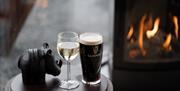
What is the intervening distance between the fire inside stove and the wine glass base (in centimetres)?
66

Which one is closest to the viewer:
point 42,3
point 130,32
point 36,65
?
point 36,65

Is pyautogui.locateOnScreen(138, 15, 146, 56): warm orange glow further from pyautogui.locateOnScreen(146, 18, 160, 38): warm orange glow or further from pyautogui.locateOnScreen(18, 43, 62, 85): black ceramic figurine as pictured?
pyautogui.locateOnScreen(18, 43, 62, 85): black ceramic figurine

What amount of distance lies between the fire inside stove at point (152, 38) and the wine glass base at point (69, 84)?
2.15 feet

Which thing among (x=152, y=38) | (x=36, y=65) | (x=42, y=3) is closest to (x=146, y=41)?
(x=152, y=38)

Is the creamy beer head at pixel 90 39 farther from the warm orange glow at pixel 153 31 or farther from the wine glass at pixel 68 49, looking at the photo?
the warm orange glow at pixel 153 31

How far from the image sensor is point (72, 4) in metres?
3.02

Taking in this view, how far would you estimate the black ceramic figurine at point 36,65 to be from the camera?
1409 millimetres

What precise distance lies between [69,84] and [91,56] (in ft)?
0.45

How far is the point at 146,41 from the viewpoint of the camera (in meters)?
2.11

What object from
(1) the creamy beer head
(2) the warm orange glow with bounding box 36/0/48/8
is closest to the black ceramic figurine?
(1) the creamy beer head

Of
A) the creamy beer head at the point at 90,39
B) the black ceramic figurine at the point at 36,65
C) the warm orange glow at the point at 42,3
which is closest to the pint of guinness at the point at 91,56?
the creamy beer head at the point at 90,39

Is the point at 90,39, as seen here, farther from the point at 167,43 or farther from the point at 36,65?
the point at 167,43

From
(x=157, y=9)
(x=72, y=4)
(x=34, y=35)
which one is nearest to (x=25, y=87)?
(x=157, y=9)

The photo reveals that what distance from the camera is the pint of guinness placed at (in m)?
1.43
